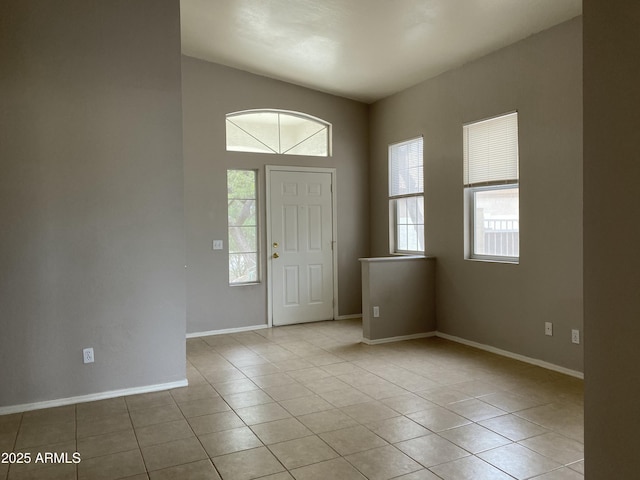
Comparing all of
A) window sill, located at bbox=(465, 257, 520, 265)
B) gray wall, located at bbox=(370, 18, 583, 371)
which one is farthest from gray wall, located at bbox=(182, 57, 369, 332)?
window sill, located at bbox=(465, 257, 520, 265)

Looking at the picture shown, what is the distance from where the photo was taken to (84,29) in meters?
3.76

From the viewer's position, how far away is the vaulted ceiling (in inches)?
160

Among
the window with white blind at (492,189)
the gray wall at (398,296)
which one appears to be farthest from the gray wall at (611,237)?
the gray wall at (398,296)

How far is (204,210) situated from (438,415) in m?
3.67

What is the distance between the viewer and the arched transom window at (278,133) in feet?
20.2

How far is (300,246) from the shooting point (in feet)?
21.6

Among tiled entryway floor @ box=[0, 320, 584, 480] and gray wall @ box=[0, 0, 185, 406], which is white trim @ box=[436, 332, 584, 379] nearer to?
tiled entryway floor @ box=[0, 320, 584, 480]

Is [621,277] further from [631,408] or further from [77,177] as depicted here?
[77,177]

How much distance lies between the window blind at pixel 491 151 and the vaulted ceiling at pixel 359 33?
714mm

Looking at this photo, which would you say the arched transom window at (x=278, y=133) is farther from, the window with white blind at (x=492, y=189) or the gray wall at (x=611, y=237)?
the gray wall at (x=611, y=237)

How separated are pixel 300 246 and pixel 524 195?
2991 mm

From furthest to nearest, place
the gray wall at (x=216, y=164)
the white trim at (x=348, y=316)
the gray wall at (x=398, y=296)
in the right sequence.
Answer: the white trim at (x=348, y=316) → the gray wall at (x=216, y=164) → the gray wall at (x=398, y=296)

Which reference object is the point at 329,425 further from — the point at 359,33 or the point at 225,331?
the point at 359,33

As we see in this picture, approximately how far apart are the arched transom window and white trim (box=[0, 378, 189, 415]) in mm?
3065
